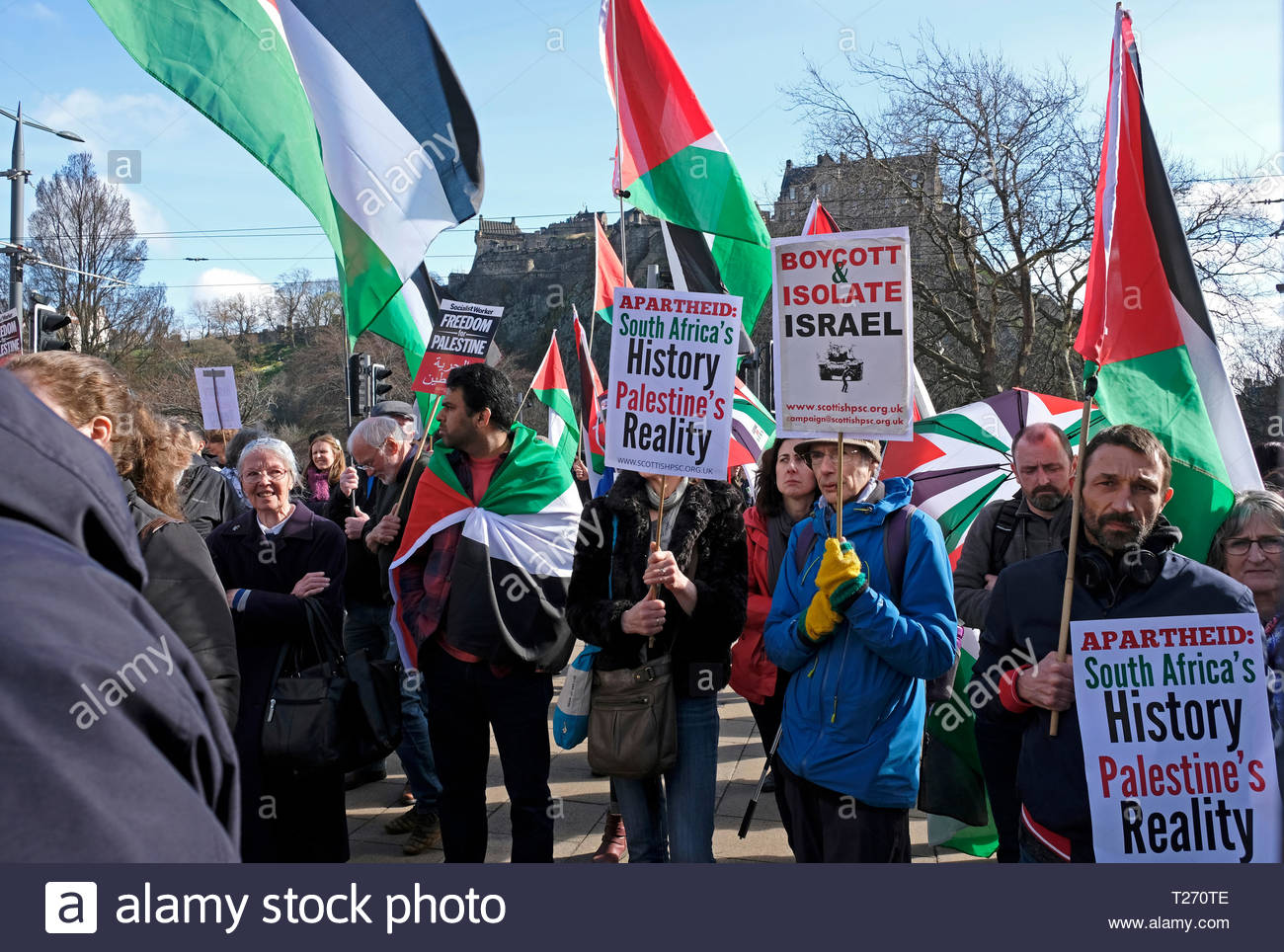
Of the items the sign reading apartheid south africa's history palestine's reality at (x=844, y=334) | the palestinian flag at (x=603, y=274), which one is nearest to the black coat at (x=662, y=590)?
the sign reading apartheid south africa's history palestine's reality at (x=844, y=334)

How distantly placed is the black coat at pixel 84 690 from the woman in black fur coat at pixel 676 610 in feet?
8.13

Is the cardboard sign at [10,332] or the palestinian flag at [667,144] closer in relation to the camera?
the palestinian flag at [667,144]

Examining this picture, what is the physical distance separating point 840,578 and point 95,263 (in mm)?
41017

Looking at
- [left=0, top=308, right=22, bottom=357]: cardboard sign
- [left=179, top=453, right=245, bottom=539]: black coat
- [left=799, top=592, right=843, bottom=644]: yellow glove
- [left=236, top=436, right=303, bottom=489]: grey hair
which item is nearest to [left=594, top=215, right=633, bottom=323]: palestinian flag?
[left=179, top=453, right=245, bottom=539]: black coat

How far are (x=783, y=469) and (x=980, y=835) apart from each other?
1872 millimetres

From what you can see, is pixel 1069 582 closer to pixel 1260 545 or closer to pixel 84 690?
pixel 1260 545

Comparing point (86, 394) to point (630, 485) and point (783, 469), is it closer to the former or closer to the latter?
point (630, 485)

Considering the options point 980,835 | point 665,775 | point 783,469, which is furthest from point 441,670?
point 980,835

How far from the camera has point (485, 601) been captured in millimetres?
3783

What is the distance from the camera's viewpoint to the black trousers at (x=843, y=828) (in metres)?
2.89

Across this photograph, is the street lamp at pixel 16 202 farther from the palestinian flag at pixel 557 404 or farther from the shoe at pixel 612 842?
the shoe at pixel 612 842

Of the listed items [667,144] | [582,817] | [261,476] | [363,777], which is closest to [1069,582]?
[261,476]

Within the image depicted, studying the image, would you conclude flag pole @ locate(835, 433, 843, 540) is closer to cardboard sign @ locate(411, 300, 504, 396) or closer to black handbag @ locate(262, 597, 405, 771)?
black handbag @ locate(262, 597, 405, 771)
